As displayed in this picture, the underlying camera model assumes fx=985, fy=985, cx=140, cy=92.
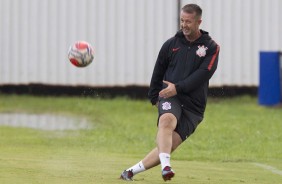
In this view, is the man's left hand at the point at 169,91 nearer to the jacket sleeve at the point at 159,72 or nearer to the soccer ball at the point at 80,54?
the jacket sleeve at the point at 159,72

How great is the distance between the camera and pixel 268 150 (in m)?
17.0

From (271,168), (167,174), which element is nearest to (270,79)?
(271,168)

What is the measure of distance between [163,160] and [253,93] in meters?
17.2

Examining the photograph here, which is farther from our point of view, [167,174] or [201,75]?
[201,75]

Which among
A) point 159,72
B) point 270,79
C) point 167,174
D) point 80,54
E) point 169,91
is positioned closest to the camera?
point 167,174

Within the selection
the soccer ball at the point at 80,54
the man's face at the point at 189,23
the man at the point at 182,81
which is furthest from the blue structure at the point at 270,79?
the man's face at the point at 189,23

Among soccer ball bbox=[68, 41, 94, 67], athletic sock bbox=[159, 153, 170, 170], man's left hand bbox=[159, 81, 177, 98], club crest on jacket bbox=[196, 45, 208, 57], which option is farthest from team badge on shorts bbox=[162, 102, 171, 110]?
soccer ball bbox=[68, 41, 94, 67]

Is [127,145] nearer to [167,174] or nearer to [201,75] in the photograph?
[201,75]

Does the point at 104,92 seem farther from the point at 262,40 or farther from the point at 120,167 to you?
the point at 120,167

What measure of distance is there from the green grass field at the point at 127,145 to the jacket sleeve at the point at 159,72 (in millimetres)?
1052

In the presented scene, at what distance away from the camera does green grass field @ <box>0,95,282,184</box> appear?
1214 cm

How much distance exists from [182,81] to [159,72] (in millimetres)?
377

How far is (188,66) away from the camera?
35.7ft

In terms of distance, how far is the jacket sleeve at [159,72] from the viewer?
1093 cm
